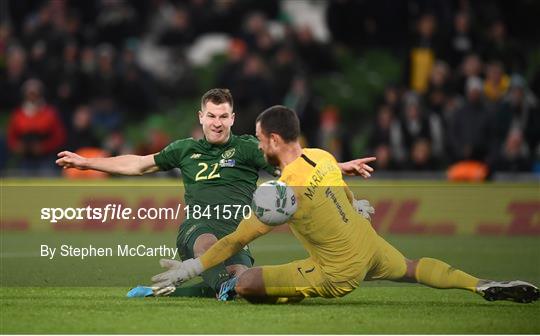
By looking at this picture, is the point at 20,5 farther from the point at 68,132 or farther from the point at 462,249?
the point at 462,249

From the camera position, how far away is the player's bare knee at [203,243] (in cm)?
1094

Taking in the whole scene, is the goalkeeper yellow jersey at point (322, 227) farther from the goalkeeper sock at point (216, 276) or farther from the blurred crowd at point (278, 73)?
the blurred crowd at point (278, 73)

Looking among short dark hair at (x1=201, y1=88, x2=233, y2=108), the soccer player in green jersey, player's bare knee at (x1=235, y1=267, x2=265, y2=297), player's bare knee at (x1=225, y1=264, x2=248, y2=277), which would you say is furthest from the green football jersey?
player's bare knee at (x1=235, y1=267, x2=265, y2=297)

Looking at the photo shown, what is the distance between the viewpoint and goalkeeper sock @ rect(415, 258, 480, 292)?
1020 centimetres

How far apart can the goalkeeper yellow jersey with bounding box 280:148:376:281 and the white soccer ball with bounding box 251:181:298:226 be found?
0.74 feet

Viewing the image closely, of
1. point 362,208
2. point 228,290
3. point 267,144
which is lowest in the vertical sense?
point 228,290

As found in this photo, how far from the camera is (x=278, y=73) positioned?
22859 mm

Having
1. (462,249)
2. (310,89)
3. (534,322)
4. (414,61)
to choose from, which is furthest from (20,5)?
(534,322)

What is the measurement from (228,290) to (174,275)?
0.94 meters

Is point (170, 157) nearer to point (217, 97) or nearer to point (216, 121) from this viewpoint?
point (216, 121)

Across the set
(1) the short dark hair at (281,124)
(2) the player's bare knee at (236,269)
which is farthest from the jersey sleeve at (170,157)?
(1) the short dark hair at (281,124)

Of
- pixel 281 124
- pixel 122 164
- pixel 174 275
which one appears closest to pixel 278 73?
pixel 122 164

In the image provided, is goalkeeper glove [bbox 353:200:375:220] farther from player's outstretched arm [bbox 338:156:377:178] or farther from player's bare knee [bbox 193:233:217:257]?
→ player's bare knee [bbox 193:233:217:257]

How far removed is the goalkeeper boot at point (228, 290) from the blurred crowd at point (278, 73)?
10.8m
